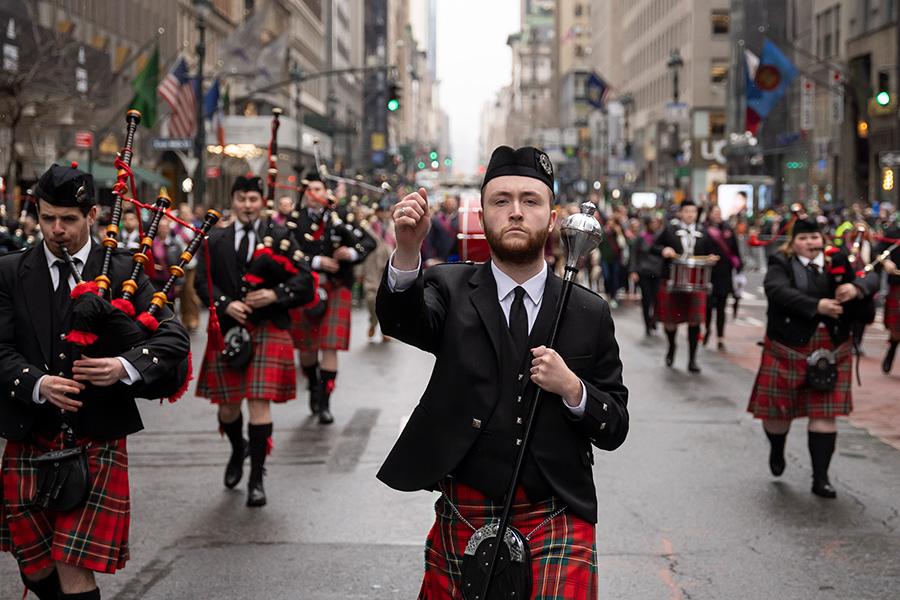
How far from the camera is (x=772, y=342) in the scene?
8.69 metres

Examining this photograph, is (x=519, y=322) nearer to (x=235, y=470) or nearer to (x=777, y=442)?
(x=235, y=470)

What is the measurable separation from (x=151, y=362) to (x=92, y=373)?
0.81ft

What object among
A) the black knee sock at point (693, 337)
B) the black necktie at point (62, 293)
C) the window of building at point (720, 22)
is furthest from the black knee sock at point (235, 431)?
the window of building at point (720, 22)

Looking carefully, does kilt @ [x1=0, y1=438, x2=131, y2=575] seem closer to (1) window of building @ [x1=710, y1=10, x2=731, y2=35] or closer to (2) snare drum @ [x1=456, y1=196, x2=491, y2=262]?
(2) snare drum @ [x1=456, y1=196, x2=491, y2=262]

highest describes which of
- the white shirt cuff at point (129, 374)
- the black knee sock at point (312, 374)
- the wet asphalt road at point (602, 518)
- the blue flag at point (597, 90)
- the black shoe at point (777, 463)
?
the blue flag at point (597, 90)

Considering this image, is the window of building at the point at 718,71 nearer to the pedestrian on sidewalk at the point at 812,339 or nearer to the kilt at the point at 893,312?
the kilt at the point at 893,312

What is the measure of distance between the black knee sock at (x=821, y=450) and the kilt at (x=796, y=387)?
124mm

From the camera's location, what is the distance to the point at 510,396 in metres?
3.96

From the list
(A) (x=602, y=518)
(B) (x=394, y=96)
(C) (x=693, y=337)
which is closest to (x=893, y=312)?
(C) (x=693, y=337)

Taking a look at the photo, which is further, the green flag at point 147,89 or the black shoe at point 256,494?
the green flag at point 147,89

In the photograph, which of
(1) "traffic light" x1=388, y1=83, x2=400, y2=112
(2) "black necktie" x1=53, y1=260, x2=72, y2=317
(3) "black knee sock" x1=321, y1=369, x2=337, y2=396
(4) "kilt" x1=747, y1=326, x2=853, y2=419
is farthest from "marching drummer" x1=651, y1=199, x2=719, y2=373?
(1) "traffic light" x1=388, y1=83, x2=400, y2=112

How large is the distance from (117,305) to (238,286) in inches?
147

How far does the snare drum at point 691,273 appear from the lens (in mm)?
15219

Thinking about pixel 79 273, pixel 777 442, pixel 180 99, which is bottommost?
pixel 777 442
